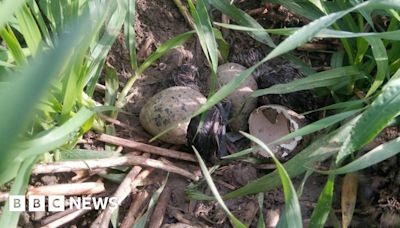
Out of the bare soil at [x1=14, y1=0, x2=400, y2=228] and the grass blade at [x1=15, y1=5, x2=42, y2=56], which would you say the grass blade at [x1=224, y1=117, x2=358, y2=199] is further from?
the grass blade at [x1=15, y1=5, x2=42, y2=56]

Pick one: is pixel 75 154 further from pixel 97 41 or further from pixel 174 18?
pixel 174 18

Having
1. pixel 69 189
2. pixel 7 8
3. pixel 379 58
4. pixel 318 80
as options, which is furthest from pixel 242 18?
pixel 7 8

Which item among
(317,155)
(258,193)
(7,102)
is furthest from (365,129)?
(7,102)

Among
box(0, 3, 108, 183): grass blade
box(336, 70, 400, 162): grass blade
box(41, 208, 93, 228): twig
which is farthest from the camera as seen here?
box(41, 208, 93, 228): twig

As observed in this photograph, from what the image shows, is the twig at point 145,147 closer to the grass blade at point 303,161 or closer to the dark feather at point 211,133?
the dark feather at point 211,133

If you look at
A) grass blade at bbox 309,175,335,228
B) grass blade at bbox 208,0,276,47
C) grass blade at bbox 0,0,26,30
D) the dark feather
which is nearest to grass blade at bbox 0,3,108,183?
grass blade at bbox 0,0,26,30

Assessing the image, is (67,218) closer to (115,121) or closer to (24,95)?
(115,121)
